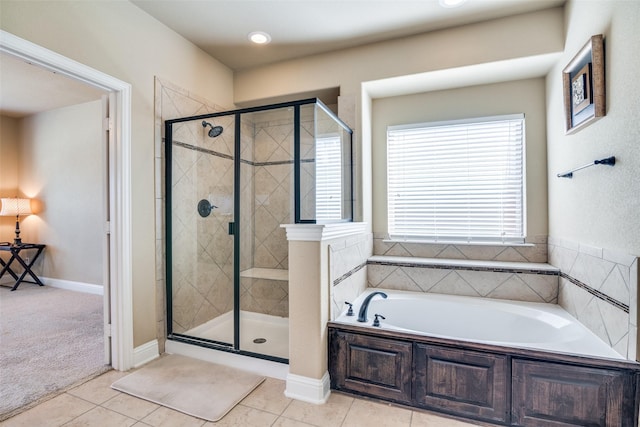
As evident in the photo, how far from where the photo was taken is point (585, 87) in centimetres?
195

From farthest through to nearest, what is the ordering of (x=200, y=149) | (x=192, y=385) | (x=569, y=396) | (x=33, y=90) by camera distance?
(x=33, y=90)
(x=200, y=149)
(x=192, y=385)
(x=569, y=396)

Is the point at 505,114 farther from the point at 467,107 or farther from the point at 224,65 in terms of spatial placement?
the point at 224,65

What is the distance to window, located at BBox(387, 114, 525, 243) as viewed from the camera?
9.34 feet

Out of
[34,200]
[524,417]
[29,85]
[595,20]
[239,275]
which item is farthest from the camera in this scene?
[34,200]

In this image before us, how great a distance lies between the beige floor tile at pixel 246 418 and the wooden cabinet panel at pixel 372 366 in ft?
1.57

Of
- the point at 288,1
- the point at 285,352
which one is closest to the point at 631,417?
the point at 285,352

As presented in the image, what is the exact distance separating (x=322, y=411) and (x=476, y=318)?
140 cm

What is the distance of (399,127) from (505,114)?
36.0 inches

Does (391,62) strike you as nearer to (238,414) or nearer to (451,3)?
(451,3)

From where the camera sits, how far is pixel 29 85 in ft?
12.2

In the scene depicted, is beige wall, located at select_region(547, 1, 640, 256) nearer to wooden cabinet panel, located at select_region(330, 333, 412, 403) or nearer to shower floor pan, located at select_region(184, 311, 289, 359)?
wooden cabinet panel, located at select_region(330, 333, 412, 403)

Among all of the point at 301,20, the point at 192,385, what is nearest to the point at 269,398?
the point at 192,385

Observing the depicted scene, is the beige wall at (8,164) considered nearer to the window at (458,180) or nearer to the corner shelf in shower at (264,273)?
the corner shelf in shower at (264,273)

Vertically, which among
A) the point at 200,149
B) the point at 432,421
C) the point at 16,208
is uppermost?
the point at 200,149
